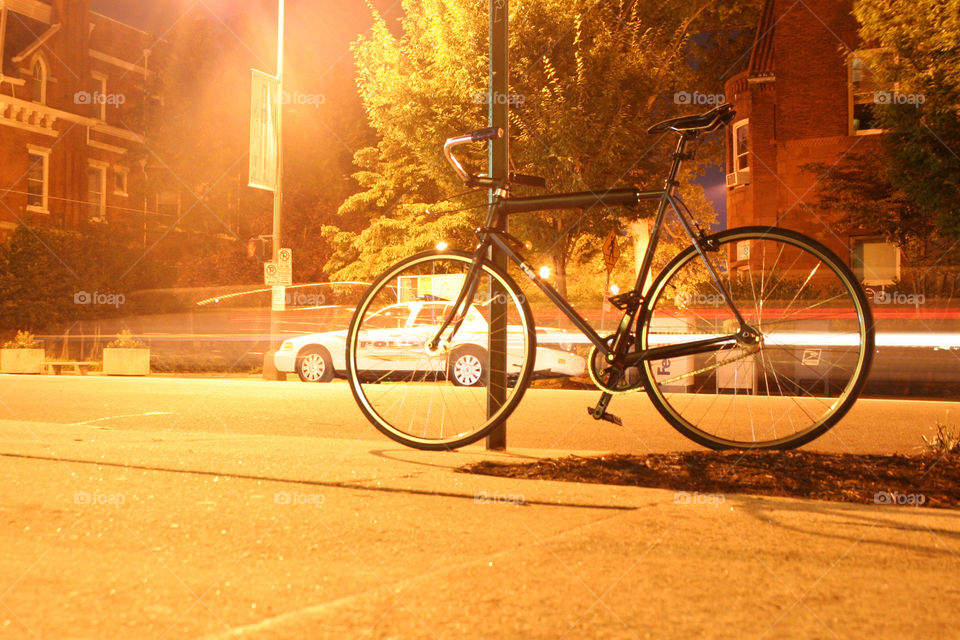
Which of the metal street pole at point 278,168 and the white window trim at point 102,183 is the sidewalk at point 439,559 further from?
the white window trim at point 102,183

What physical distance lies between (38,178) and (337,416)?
32561mm

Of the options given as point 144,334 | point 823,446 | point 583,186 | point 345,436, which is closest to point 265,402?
point 345,436

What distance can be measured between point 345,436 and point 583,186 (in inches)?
587

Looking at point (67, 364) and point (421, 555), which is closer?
point (421, 555)

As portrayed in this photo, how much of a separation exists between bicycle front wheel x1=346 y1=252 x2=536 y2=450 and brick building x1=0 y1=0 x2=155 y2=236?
96.3ft

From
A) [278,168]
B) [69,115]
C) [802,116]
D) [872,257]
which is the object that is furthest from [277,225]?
[69,115]

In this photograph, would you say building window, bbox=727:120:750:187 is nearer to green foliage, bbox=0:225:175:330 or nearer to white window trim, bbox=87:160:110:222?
green foliage, bbox=0:225:175:330

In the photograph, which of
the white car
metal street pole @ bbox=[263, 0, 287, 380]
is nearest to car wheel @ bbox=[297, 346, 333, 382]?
metal street pole @ bbox=[263, 0, 287, 380]

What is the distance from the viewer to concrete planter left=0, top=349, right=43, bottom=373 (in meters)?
20.0

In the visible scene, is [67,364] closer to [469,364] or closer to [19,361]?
[19,361]

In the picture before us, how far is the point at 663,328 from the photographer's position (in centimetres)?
415

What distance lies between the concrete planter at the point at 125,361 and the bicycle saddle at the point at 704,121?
17.8 metres

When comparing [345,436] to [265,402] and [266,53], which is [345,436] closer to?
[265,402]

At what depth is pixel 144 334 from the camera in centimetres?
2392
